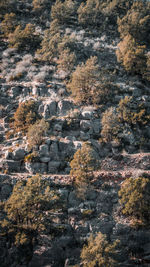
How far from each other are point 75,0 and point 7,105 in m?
61.2

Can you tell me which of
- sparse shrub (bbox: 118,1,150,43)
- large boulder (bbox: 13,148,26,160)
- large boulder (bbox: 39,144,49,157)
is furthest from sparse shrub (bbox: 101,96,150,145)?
sparse shrub (bbox: 118,1,150,43)

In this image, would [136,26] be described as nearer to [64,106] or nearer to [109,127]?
[64,106]

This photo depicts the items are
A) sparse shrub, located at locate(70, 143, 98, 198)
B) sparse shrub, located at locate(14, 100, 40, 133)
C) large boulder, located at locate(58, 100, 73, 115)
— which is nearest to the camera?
sparse shrub, located at locate(70, 143, 98, 198)

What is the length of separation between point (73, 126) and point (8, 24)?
41184 millimetres

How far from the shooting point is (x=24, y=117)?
36594 mm

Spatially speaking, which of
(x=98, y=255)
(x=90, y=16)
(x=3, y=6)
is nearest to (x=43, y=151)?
(x=98, y=255)

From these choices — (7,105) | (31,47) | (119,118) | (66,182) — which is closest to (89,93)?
(119,118)

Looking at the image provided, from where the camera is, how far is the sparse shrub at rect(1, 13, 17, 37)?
57969mm

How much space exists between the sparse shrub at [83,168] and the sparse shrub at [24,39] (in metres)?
38.3

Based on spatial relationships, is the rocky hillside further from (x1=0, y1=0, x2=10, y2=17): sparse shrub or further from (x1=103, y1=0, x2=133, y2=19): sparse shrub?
(x1=0, y1=0, x2=10, y2=17): sparse shrub

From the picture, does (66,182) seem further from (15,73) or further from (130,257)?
(15,73)

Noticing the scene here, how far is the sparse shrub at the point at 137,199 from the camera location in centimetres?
2488

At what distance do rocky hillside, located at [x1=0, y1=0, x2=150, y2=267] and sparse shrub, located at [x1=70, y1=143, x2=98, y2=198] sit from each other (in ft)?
3.24

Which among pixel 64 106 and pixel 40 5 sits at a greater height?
pixel 40 5
